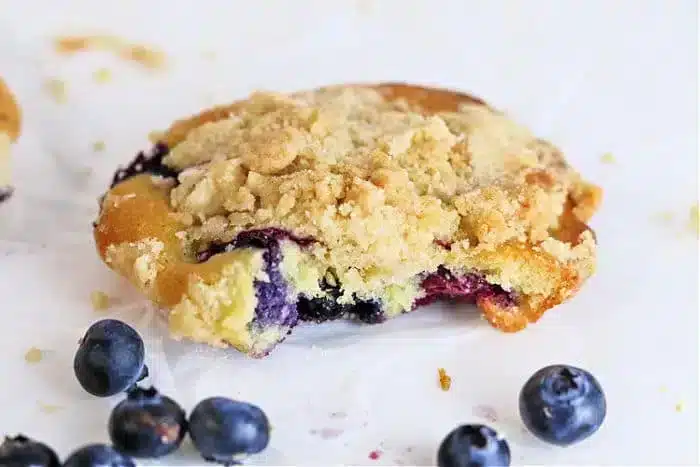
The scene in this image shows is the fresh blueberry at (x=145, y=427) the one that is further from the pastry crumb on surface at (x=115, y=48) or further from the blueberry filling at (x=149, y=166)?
the pastry crumb on surface at (x=115, y=48)

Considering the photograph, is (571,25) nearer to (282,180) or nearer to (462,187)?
(462,187)

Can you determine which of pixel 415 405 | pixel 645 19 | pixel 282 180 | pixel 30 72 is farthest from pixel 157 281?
pixel 645 19

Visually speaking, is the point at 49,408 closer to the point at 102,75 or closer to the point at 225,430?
the point at 225,430

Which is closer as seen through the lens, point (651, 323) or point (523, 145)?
point (651, 323)

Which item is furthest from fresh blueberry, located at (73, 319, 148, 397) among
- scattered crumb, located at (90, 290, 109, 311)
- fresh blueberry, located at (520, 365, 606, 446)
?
fresh blueberry, located at (520, 365, 606, 446)

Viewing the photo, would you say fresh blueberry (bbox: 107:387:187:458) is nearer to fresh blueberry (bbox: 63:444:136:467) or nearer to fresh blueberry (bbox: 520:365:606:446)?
fresh blueberry (bbox: 63:444:136:467)

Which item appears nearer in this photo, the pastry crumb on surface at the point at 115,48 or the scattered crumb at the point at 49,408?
the scattered crumb at the point at 49,408

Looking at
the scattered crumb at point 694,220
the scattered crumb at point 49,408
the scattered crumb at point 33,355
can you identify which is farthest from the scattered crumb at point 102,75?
the scattered crumb at point 694,220

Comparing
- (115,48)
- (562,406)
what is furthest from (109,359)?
(115,48)
